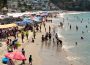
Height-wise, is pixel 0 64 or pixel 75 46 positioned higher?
pixel 0 64

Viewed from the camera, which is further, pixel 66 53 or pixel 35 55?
pixel 66 53

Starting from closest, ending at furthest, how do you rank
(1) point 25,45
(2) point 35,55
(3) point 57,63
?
(3) point 57,63 < (2) point 35,55 < (1) point 25,45

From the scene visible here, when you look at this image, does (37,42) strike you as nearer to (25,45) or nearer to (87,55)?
(25,45)

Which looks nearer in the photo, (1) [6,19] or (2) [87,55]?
(2) [87,55]

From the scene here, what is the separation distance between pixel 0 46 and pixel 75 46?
1526cm

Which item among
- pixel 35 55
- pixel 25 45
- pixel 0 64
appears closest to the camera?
pixel 0 64

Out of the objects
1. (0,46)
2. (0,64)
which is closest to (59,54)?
(0,46)

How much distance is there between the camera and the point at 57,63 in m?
33.4

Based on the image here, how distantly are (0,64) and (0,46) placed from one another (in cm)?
1032

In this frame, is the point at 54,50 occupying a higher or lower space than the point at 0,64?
lower

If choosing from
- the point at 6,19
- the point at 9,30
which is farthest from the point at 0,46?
the point at 6,19

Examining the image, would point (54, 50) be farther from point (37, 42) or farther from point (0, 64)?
point (0, 64)

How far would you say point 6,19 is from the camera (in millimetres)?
69375

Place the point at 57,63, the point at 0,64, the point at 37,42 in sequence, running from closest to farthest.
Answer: the point at 0,64, the point at 57,63, the point at 37,42
